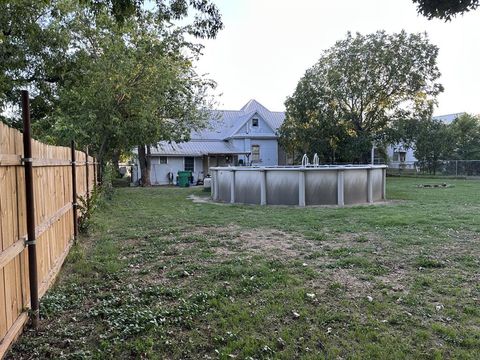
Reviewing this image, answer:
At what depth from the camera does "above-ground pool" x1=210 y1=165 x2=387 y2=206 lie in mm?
12195

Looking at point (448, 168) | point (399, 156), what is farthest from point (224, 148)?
point (399, 156)

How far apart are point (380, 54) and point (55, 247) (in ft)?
92.5

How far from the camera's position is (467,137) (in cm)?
3238

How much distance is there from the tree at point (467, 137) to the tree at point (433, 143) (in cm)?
94

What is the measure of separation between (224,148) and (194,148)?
2504 mm

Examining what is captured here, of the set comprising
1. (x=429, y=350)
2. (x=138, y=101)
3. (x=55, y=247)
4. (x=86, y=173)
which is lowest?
(x=429, y=350)

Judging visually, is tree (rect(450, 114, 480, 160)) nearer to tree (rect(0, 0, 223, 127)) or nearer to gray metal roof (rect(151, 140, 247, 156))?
gray metal roof (rect(151, 140, 247, 156))

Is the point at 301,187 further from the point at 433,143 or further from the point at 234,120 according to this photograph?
the point at 234,120

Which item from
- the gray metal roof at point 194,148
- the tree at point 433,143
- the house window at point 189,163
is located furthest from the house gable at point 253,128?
the tree at point 433,143

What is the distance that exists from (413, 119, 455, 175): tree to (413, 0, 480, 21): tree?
28163 millimetres

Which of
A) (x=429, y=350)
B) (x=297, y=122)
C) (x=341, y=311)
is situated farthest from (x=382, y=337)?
(x=297, y=122)

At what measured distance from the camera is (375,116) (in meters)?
30.7

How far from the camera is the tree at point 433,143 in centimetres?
2962

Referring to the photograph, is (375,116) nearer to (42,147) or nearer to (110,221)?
(110,221)
